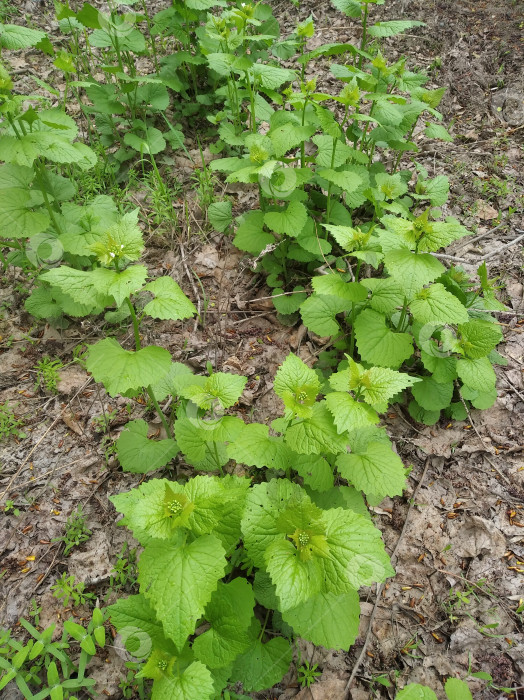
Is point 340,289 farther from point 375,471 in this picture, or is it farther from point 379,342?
point 375,471

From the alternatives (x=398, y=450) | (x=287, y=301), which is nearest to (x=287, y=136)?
(x=287, y=301)

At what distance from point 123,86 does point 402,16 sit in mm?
2965

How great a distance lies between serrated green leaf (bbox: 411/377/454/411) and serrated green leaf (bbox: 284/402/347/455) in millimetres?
855

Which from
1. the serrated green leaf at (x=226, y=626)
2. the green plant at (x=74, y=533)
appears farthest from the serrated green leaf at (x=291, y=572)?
the green plant at (x=74, y=533)

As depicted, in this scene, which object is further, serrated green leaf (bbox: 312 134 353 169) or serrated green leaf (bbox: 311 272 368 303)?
serrated green leaf (bbox: 312 134 353 169)

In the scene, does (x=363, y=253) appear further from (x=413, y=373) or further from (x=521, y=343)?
(x=521, y=343)

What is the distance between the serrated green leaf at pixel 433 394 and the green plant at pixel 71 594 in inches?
76.8

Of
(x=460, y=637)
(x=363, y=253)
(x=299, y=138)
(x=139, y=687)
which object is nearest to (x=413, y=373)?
(x=363, y=253)

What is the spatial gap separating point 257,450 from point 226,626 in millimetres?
669

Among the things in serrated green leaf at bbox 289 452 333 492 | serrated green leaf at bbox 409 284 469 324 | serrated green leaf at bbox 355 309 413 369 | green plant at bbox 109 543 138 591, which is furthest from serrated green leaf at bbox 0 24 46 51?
green plant at bbox 109 543 138 591

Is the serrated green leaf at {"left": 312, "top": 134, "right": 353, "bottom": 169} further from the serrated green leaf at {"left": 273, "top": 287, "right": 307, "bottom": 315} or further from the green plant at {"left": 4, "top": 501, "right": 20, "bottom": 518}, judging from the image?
the green plant at {"left": 4, "top": 501, "right": 20, "bottom": 518}

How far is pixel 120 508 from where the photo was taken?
1644mm

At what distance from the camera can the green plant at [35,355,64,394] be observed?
2.62m

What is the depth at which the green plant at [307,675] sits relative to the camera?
1788 millimetres
